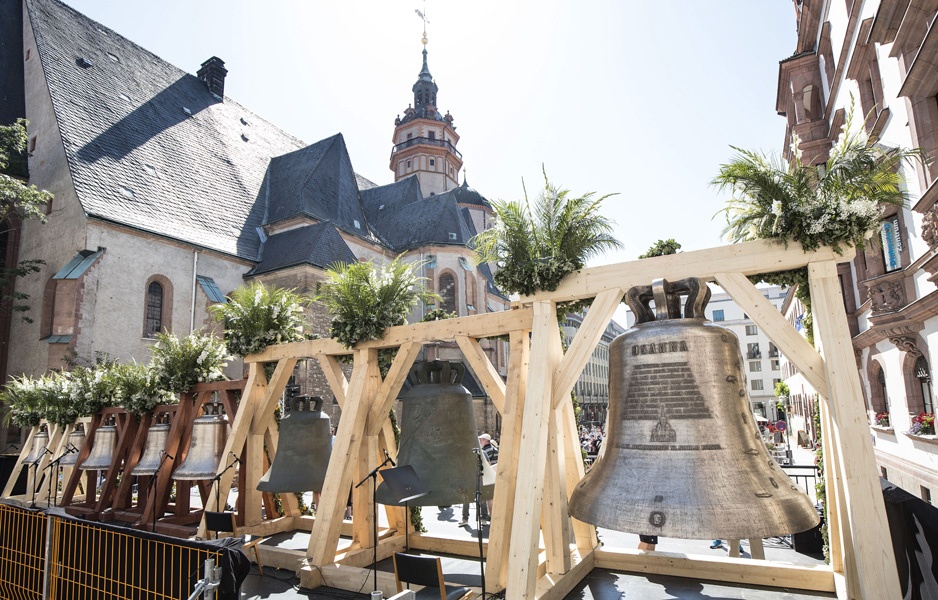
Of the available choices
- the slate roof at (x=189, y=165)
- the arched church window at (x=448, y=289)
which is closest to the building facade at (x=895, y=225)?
the arched church window at (x=448, y=289)

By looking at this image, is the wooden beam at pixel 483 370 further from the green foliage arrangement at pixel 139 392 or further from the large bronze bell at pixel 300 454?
the green foliage arrangement at pixel 139 392

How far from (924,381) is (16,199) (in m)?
26.4

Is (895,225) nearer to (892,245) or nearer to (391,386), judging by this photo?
(892,245)

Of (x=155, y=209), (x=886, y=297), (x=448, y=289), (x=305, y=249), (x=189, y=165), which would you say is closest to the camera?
(x=886, y=297)

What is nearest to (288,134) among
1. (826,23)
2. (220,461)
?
(826,23)

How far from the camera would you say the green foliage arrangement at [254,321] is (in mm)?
8117

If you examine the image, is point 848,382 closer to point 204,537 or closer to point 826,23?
point 204,537

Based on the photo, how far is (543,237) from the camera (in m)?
5.39

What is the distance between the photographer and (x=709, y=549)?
8.34 metres

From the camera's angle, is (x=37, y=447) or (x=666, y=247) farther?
(x=37, y=447)

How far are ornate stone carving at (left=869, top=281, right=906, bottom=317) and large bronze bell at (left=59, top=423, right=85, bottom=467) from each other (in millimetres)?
15908

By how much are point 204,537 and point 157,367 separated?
304 cm

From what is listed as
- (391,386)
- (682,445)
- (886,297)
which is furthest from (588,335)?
(886,297)

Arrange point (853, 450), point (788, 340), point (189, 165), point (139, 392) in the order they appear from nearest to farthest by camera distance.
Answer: point (853, 450) → point (788, 340) → point (139, 392) → point (189, 165)
